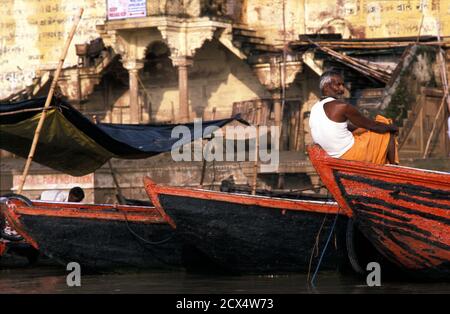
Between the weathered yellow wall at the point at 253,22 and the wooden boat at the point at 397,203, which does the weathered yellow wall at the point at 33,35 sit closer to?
the weathered yellow wall at the point at 253,22

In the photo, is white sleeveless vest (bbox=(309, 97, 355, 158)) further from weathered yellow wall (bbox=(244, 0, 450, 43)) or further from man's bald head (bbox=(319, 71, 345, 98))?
weathered yellow wall (bbox=(244, 0, 450, 43))

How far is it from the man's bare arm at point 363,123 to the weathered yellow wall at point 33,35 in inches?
801

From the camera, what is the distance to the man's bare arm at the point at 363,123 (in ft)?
59.0

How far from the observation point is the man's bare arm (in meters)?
18.0

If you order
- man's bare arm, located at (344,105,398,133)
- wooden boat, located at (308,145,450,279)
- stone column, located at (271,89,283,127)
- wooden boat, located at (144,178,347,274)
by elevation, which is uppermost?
man's bare arm, located at (344,105,398,133)

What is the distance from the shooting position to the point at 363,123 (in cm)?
1802

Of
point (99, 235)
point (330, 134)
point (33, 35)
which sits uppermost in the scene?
point (330, 134)

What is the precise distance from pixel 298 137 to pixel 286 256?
15.1 m

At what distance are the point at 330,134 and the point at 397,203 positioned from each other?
1.10 m

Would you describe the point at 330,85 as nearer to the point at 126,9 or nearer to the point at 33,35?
the point at 126,9

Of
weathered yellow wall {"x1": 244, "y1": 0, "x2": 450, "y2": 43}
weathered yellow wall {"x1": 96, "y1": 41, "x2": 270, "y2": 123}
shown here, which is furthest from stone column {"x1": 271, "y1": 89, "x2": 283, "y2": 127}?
weathered yellow wall {"x1": 244, "y1": 0, "x2": 450, "y2": 43}

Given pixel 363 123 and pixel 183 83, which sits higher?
pixel 363 123

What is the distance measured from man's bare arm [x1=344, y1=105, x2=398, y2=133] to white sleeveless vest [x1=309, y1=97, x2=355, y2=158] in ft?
0.39

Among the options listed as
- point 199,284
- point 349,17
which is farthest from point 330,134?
point 349,17
